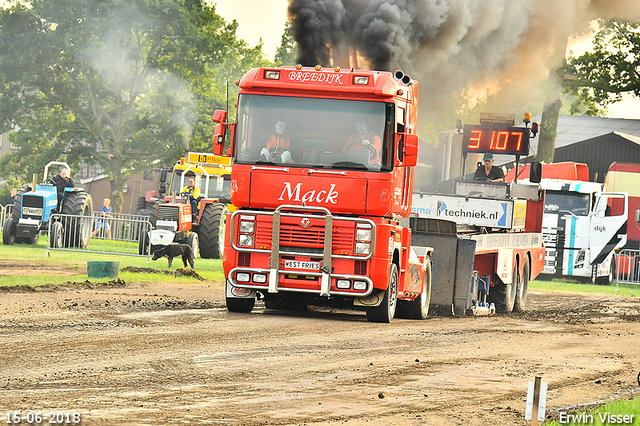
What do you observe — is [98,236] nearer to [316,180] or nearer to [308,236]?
[308,236]

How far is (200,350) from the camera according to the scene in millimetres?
9602

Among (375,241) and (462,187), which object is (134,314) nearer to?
(375,241)

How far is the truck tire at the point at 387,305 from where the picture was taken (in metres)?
13.2

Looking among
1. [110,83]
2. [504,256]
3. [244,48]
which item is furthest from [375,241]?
[244,48]

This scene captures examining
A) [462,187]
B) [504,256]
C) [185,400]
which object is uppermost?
[462,187]

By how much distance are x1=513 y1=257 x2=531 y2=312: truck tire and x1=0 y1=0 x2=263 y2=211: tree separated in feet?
100

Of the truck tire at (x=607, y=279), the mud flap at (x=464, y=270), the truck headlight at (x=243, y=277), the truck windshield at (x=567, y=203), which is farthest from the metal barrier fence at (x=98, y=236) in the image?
the truck tire at (x=607, y=279)

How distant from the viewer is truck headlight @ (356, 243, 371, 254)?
12461mm

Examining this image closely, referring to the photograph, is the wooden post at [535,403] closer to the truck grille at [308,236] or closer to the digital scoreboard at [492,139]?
the truck grille at [308,236]

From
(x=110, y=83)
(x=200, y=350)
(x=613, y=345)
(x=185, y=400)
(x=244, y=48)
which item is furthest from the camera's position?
(x=244, y=48)

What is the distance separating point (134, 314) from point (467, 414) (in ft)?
22.1

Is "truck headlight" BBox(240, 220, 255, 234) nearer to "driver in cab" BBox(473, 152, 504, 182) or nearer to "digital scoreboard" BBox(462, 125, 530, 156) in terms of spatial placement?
"driver in cab" BBox(473, 152, 504, 182)

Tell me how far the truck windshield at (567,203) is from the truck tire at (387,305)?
634 inches

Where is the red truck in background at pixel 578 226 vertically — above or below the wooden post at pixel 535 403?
above
